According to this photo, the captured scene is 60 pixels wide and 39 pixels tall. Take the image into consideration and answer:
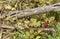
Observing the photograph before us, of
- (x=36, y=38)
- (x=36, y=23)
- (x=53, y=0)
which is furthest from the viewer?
(x=53, y=0)

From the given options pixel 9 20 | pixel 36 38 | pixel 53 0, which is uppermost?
pixel 53 0

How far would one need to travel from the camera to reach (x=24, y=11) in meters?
4.20

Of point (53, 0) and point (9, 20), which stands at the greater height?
point (53, 0)

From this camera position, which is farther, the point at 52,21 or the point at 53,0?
the point at 53,0

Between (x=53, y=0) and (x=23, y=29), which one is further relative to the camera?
(x=53, y=0)

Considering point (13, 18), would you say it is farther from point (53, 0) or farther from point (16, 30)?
point (53, 0)

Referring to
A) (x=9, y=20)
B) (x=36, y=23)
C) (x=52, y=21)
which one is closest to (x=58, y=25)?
(x=52, y=21)

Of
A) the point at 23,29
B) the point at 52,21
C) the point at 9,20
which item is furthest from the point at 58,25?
the point at 9,20

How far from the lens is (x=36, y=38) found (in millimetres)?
3801

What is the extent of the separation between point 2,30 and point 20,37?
418 millimetres

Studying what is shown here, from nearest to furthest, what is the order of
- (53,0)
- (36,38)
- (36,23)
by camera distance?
(36,38) < (36,23) < (53,0)

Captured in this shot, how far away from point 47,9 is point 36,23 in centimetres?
37

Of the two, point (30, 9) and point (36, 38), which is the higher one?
point (30, 9)

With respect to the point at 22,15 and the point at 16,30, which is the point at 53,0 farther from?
the point at 16,30
